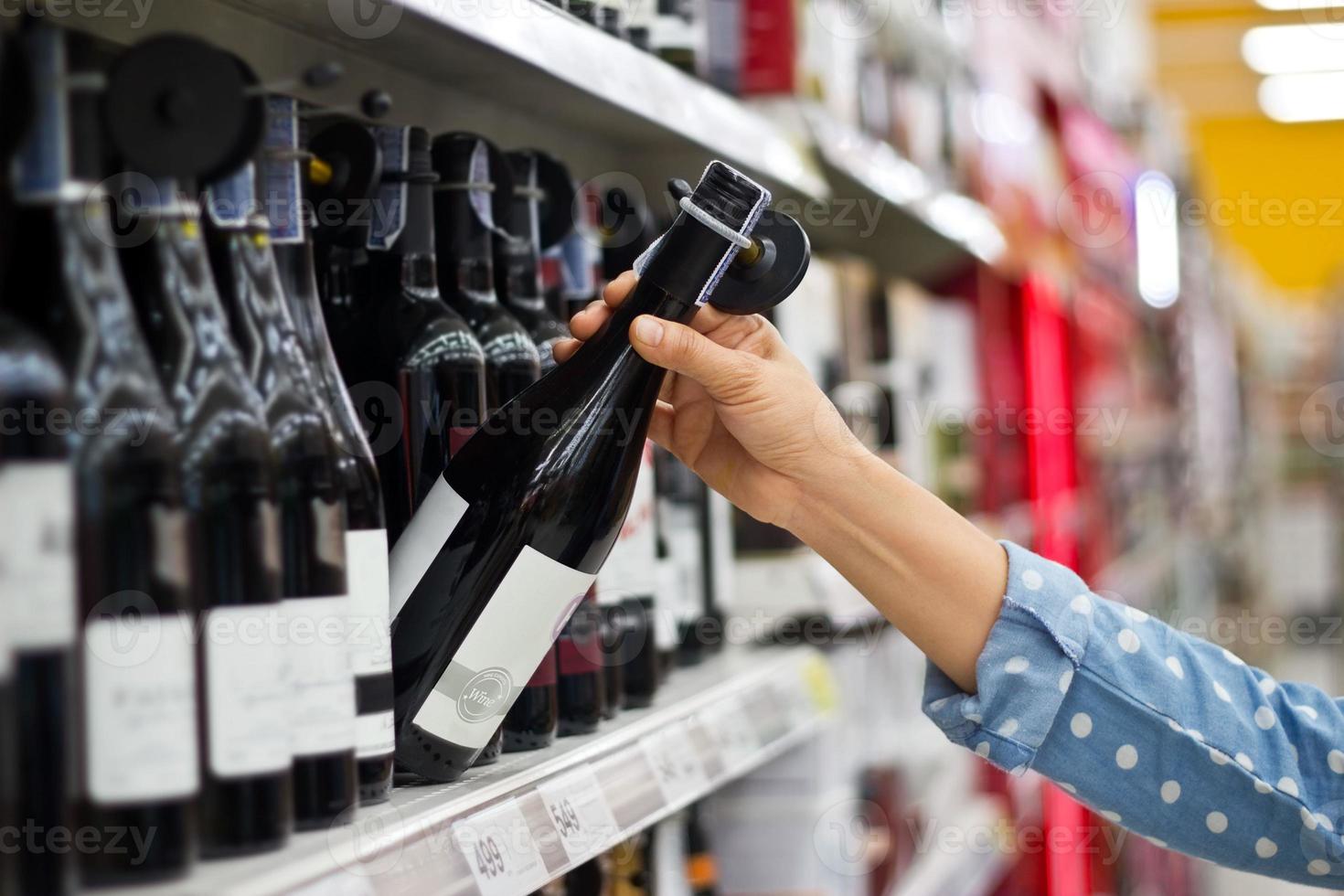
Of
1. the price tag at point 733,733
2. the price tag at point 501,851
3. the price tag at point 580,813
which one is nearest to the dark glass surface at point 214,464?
the price tag at point 501,851

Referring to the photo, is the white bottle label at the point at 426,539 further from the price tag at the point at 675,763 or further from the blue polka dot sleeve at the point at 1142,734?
the blue polka dot sleeve at the point at 1142,734

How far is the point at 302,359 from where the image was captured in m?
0.84

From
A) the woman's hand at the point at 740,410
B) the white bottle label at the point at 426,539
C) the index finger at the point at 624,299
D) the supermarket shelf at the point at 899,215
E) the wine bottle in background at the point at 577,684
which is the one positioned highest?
the supermarket shelf at the point at 899,215

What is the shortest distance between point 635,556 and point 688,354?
0.29 meters

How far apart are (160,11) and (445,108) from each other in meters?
0.41

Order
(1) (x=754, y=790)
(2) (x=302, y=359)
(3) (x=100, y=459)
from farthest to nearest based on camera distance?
(1) (x=754, y=790) → (2) (x=302, y=359) → (3) (x=100, y=459)

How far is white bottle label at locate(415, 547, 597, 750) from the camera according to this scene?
2.95 feet

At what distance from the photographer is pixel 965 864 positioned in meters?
2.35

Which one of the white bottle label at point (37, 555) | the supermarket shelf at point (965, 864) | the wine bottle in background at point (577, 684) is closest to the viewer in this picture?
the white bottle label at point (37, 555)

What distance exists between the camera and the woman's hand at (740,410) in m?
1.01

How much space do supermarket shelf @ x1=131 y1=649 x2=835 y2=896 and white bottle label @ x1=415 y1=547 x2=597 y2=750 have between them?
4 cm

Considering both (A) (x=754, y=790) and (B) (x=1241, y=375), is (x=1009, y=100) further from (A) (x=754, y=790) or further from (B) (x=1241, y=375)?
(B) (x=1241, y=375)

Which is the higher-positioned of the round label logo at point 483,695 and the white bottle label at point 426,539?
the white bottle label at point 426,539

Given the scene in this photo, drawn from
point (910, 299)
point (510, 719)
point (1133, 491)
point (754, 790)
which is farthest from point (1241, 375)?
point (510, 719)
